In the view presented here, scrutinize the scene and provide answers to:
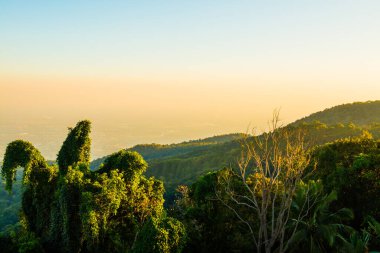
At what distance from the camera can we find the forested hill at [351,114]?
126m

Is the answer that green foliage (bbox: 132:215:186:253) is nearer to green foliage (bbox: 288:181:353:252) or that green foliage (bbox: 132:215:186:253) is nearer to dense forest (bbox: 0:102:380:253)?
dense forest (bbox: 0:102:380:253)

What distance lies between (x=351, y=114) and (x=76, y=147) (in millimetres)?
128069

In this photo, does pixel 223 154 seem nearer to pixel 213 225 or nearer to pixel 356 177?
pixel 356 177

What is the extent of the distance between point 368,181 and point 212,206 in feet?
35.7

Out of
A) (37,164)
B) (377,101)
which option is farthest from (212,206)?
(377,101)

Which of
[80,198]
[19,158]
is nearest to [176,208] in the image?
[80,198]

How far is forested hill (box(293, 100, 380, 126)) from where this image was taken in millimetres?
126338

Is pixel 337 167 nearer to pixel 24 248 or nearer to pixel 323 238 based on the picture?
pixel 323 238

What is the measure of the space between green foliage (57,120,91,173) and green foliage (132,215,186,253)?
9.35 meters

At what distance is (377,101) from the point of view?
453 ft

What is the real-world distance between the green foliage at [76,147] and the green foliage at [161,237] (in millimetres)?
9346

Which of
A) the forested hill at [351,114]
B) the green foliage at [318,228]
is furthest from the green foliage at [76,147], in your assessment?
the forested hill at [351,114]

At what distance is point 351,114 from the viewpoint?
440ft

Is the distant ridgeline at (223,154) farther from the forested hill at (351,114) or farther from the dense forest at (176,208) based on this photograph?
the dense forest at (176,208)
